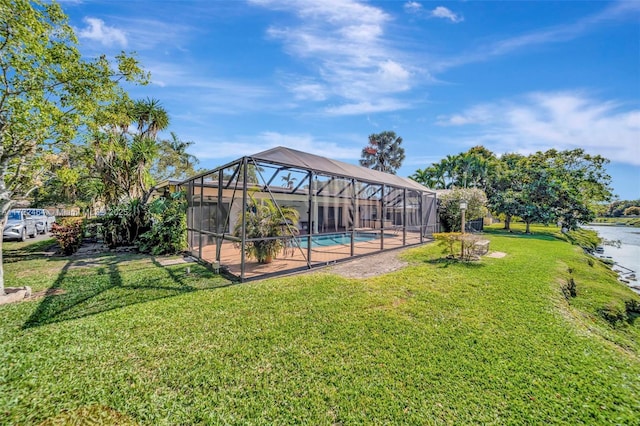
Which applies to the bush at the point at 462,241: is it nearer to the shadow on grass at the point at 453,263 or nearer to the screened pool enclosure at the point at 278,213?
the shadow on grass at the point at 453,263

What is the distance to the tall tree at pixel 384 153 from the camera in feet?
108

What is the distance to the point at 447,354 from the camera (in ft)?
10.4

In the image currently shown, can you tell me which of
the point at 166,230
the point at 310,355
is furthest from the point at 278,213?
the point at 166,230

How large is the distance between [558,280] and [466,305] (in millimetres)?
4087

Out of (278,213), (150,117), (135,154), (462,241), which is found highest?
(150,117)

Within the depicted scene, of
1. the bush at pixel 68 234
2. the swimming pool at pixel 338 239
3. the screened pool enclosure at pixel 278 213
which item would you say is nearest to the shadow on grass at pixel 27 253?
the bush at pixel 68 234

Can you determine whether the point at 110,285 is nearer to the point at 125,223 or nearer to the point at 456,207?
the point at 125,223

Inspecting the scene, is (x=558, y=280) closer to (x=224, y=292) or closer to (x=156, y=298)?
(x=224, y=292)

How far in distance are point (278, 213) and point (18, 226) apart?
1425cm

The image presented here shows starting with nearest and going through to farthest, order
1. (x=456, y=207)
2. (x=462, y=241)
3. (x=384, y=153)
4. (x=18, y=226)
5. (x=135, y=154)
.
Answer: (x=462, y=241) < (x=135, y=154) < (x=18, y=226) < (x=456, y=207) < (x=384, y=153)

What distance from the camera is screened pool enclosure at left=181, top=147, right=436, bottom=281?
6559 mm

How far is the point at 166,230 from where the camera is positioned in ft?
29.2

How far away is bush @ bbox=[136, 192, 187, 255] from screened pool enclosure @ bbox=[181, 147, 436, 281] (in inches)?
12.9

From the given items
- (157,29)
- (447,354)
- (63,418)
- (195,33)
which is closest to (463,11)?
(195,33)
